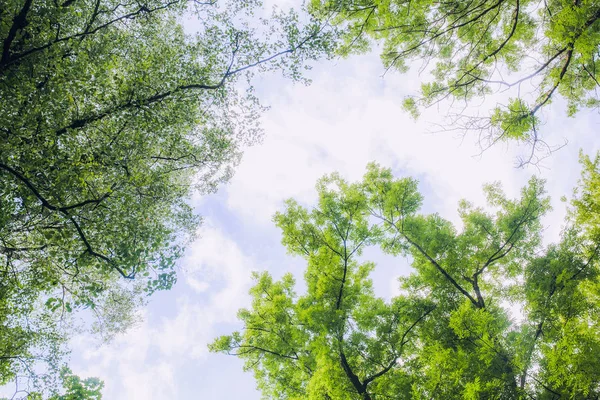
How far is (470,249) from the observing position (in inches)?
454

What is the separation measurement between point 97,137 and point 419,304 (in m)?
11.1

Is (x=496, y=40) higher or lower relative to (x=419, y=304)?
higher

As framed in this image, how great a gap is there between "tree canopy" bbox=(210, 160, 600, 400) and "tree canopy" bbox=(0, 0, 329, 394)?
15.4 feet

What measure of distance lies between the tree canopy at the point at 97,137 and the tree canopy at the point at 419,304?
15.4ft

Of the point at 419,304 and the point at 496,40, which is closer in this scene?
the point at 496,40

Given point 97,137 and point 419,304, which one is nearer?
point 97,137

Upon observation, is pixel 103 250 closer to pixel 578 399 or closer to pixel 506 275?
pixel 578 399

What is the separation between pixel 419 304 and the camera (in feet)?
34.7

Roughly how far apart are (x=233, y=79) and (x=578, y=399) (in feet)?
40.8

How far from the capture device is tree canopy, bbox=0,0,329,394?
4773mm

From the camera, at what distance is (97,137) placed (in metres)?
6.67

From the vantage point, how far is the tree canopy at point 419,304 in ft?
28.1

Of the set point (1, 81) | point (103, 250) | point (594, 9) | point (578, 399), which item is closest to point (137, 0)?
point (1, 81)

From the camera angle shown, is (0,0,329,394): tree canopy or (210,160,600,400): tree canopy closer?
(0,0,329,394): tree canopy
